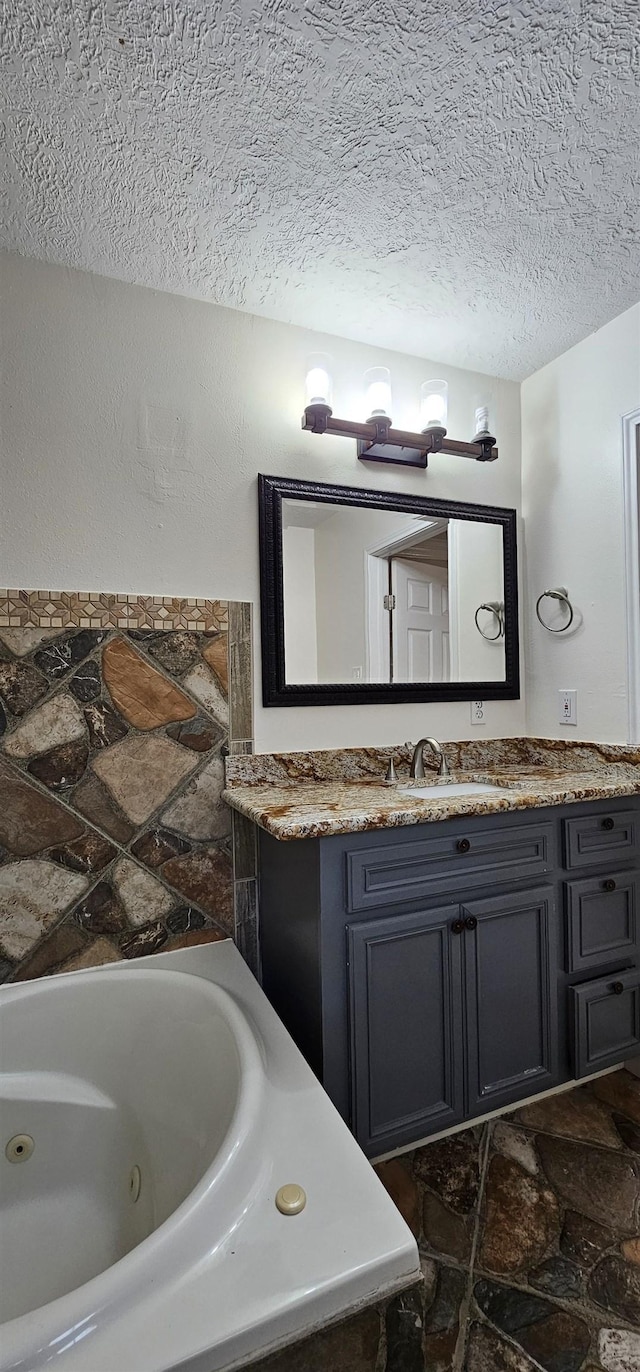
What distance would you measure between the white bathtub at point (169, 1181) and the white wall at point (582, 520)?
1537 millimetres

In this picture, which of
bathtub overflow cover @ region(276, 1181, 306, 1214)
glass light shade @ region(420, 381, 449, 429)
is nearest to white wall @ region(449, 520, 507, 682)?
glass light shade @ region(420, 381, 449, 429)

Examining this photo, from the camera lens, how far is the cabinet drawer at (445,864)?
53.7 inches

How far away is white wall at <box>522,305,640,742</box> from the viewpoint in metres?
1.97

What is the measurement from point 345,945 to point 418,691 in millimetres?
1004

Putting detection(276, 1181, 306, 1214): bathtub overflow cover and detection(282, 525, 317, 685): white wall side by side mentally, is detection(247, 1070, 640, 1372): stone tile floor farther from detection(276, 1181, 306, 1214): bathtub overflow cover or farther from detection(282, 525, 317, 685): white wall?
detection(282, 525, 317, 685): white wall

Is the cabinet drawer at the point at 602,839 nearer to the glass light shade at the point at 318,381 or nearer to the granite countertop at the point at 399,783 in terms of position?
the granite countertop at the point at 399,783

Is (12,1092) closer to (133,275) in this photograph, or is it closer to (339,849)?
(339,849)

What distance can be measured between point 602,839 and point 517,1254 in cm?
102

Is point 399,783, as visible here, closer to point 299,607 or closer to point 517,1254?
point 299,607

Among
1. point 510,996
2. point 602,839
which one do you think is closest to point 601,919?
point 602,839

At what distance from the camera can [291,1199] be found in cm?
82

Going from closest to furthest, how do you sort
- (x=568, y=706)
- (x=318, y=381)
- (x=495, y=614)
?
(x=318, y=381) < (x=568, y=706) < (x=495, y=614)

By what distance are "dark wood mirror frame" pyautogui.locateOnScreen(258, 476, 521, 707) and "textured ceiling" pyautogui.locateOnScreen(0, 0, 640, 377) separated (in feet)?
1.93

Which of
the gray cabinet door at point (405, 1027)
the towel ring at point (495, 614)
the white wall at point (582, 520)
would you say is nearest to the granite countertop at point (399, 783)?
the white wall at point (582, 520)
